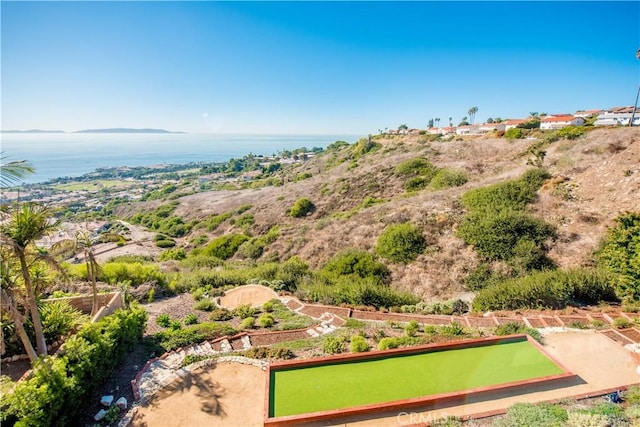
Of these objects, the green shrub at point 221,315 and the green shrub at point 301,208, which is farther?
the green shrub at point 301,208

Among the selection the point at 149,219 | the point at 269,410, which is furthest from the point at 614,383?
the point at 149,219

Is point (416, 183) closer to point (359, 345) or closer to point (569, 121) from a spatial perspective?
point (359, 345)

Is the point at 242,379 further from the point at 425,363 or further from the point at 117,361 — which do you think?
the point at 425,363

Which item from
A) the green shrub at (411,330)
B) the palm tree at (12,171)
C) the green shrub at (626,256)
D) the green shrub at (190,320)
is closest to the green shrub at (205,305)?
the green shrub at (190,320)

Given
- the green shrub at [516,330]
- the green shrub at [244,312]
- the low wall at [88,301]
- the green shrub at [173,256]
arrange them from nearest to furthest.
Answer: the green shrub at [516,330]
the low wall at [88,301]
the green shrub at [244,312]
the green shrub at [173,256]

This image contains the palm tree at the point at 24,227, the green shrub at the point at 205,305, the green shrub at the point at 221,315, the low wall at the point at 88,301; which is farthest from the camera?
the green shrub at the point at 205,305

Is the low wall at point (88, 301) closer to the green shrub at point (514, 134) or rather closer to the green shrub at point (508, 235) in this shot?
the green shrub at point (508, 235)

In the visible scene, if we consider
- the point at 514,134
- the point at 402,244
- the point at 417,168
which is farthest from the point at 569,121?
the point at 402,244

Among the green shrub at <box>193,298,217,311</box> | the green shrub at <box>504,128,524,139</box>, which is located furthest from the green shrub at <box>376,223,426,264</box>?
the green shrub at <box>504,128,524,139</box>
